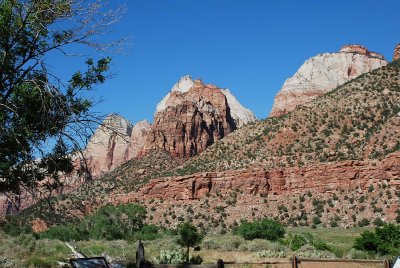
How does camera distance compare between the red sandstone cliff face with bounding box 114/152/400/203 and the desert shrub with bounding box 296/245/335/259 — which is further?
the red sandstone cliff face with bounding box 114/152/400/203

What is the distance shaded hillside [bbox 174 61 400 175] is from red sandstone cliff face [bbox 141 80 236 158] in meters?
24.5

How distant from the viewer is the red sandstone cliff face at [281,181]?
5256 cm

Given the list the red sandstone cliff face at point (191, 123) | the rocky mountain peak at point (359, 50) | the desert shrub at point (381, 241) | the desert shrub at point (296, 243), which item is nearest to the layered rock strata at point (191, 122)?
the red sandstone cliff face at point (191, 123)

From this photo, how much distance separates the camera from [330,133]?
63.4 metres

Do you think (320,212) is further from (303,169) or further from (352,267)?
(352,267)

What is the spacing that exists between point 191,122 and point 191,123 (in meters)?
0.27

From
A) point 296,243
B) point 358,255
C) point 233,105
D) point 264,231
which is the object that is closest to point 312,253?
point 358,255

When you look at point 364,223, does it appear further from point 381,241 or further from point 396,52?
point 396,52

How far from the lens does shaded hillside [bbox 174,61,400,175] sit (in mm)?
57938

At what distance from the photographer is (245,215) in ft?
191

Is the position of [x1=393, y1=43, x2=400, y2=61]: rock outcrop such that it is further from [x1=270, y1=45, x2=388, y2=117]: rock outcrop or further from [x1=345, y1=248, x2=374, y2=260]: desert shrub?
[x1=345, y1=248, x2=374, y2=260]: desert shrub

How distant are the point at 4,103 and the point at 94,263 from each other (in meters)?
3.72

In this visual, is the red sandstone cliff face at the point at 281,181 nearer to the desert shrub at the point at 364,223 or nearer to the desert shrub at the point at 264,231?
the desert shrub at the point at 364,223

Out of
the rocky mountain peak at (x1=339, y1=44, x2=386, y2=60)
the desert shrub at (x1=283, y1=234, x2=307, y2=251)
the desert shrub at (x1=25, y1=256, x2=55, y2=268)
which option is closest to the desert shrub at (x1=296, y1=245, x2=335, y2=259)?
the desert shrub at (x1=283, y1=234, x2=307, y2=251)
